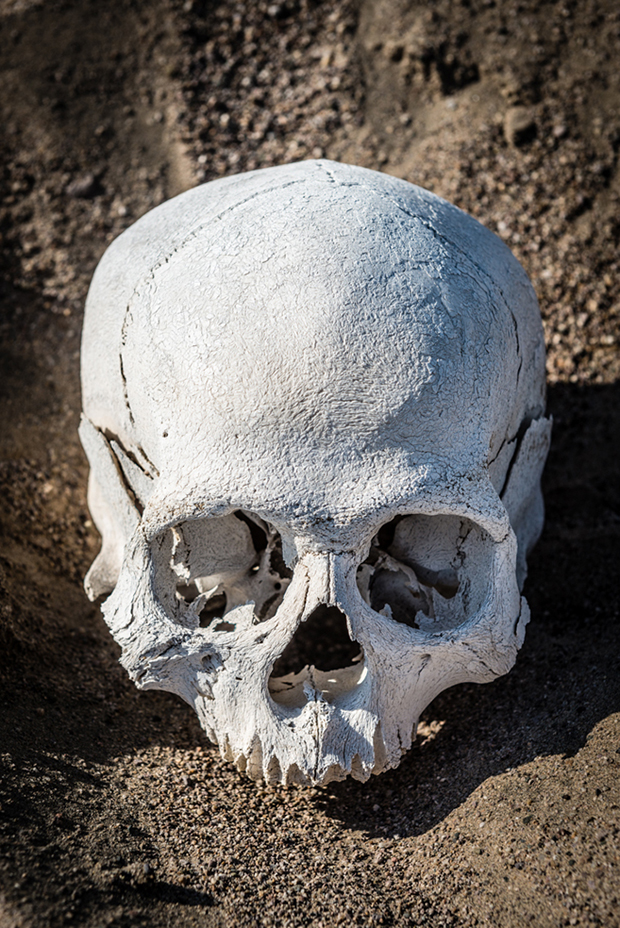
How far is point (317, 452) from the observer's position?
2033mm

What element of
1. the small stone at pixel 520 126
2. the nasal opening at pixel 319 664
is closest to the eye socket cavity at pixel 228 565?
the nasal opening at pixel 319 664

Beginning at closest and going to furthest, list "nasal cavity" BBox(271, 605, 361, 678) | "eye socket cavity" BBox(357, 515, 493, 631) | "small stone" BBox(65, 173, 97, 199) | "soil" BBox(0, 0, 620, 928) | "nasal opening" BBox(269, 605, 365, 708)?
"soil" BBox(0, 0, 620, 928)
"nasal opening" BBox(269, 605, 365, 708)
"eye socket cavity" BBox(357, 515, 493, 631)
"nasal cavity" BBox(271, 605, 361, 678)
"small stone" BBox(65, 173, 97, 199)

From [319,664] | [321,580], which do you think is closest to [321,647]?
[319,664]

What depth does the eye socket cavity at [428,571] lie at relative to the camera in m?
2.31

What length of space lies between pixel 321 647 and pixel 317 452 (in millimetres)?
1175

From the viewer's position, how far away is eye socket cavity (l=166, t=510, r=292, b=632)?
238 centimetres

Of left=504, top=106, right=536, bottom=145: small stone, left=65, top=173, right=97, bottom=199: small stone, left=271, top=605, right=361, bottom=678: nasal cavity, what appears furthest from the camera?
left=65, top=173, right=97, bottom=199: small stone

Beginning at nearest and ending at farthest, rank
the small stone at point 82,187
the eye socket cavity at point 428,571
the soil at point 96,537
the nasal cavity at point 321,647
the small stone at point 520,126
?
1. the soil at point 96,537
2. the eye socket cavity at point 428,571
3. the nasal cavity at point 321,647
4. the small stone at point 520,126
5. the small stone at point 82,187

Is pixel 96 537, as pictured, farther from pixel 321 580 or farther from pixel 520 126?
pixel 520 126

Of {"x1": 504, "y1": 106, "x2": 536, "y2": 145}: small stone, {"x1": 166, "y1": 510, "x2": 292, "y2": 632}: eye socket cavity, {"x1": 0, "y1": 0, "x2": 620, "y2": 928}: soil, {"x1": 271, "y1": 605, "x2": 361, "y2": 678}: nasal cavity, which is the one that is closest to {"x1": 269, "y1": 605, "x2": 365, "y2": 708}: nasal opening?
{"x1": 271, "y1": 605, "x2": 361, "y2": 678}: nasal cavity

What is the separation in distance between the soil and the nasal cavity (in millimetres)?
379

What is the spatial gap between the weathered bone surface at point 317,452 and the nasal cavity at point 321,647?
1.50 ft

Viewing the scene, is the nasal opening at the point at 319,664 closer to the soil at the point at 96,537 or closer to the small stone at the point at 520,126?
the soil at the point at 96,537

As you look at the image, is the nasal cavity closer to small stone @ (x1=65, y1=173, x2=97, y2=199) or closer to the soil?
the soil
